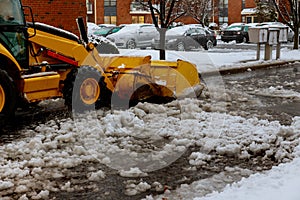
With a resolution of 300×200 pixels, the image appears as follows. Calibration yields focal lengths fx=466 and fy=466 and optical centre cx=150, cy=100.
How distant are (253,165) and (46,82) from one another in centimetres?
362

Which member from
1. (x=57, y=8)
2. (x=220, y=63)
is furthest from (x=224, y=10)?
(x=57, y=8)

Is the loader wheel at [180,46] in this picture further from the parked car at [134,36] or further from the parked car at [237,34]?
the parked car at [237,34]

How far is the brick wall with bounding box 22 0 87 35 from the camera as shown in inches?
490

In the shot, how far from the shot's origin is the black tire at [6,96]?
660 centimetres

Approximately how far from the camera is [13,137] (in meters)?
6.59

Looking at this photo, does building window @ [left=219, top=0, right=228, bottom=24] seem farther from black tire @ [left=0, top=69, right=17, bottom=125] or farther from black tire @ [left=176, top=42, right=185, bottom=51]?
black tire @ [left=0, top=69, right=17, bottom=125]

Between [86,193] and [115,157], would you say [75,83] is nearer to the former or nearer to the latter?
[115,157]

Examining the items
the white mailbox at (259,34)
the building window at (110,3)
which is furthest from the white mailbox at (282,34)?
the building window at (110,3)

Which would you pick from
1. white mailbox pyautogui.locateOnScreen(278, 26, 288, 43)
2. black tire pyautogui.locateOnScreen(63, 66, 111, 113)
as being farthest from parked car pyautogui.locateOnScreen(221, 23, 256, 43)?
black tire pyautogui.locateOnScreen(63, 66, 111, 113)

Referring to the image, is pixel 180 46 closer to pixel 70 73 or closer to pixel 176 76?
pixel 176 76


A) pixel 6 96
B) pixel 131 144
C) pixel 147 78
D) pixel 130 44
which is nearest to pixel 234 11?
pixel 130 44

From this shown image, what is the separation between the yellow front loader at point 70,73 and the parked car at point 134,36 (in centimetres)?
1625

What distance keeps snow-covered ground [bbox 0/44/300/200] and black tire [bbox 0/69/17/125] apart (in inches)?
16.3

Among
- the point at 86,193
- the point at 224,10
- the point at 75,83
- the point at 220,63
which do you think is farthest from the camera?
the point at 224,10
